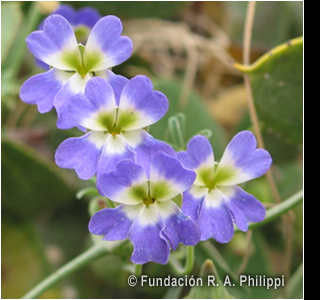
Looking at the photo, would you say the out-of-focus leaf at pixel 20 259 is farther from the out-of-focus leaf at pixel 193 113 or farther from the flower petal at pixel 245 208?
the flower petal at pixel 245 208

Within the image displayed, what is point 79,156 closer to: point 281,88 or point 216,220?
point 216,220

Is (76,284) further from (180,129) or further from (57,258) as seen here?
(180,129)

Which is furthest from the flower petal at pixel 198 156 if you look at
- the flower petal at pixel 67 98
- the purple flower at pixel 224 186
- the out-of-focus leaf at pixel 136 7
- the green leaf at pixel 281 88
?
the out-of-focus leaf at pixel 136 7

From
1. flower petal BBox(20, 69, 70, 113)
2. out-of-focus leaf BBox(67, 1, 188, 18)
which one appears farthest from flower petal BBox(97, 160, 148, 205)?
out-of-focus leaf BBox(67, 1, 188, 18)

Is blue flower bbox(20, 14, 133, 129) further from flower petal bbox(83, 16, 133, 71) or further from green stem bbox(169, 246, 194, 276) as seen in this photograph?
green stem bbox(169, 246, 194, 276)
